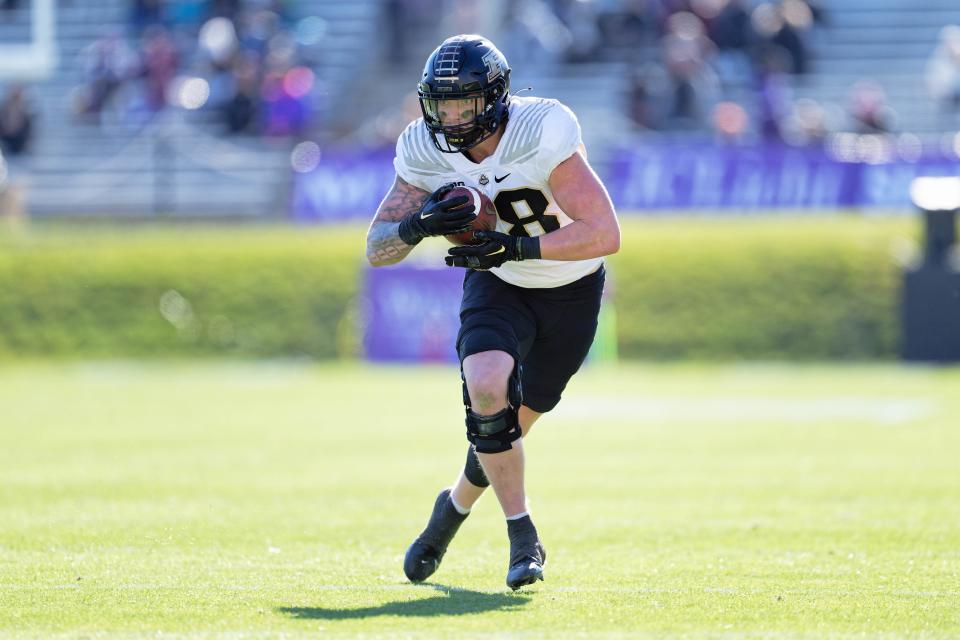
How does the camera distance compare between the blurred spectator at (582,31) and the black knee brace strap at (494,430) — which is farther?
the blurred spectator at (582,31)

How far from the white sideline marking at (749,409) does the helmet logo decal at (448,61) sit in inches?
280

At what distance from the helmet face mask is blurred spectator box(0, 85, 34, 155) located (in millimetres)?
17809

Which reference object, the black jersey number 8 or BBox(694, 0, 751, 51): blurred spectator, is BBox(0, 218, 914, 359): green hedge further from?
the black jersey number 8

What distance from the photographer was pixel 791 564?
5.90m

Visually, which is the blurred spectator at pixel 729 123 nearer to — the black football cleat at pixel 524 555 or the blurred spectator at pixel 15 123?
the blurred spectator at pixel 15 123

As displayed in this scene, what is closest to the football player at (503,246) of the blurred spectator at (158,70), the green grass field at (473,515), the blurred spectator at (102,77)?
the green grass field at (473,515)

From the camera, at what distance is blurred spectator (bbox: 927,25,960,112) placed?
806 inches

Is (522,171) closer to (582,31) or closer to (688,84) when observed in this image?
(688,84)

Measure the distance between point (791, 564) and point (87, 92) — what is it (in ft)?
61.9

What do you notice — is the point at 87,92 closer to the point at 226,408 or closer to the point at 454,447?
the point at 226,408

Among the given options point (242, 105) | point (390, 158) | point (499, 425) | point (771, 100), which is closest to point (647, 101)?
point (771, 100)

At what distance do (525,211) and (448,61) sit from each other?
64cm

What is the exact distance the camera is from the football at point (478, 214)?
5418 millimetres

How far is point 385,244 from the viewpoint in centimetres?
570
